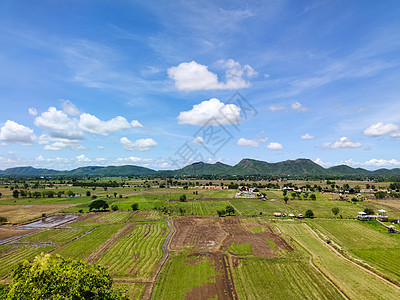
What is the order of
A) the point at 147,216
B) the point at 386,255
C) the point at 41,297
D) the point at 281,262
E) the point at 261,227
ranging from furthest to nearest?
the point at 147,216 < the point at 261,227 < the point at 386,255 < the point at 281,262 < the point at 41,297

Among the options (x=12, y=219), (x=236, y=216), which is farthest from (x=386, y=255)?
(x=12, y=219)

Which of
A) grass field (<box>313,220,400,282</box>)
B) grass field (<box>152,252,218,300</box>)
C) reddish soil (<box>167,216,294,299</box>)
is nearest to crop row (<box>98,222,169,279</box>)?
grass field (<box>152,252,218,300</box>)

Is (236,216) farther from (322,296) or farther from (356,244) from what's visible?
(322,296)

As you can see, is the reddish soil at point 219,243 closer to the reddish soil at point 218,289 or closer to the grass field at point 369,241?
the reddish soil at point 218,289

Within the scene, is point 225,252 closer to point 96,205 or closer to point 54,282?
point 54,282

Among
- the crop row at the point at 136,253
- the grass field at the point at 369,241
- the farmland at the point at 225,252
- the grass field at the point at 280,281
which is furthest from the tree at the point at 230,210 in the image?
the grass field at the point at 280,281
